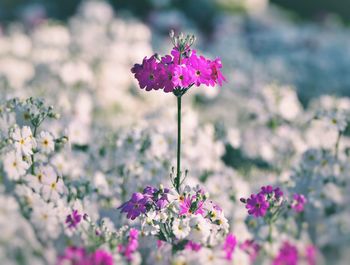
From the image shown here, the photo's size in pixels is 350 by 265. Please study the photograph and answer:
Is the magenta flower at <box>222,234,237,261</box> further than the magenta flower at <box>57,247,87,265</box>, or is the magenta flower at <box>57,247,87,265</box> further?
the magenta flower at <box>222,234,237,261</box>

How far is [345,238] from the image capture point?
508 cm

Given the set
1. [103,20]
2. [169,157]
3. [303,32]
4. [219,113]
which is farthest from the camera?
[303,32]

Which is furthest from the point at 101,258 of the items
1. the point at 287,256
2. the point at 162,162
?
the point at 162,162

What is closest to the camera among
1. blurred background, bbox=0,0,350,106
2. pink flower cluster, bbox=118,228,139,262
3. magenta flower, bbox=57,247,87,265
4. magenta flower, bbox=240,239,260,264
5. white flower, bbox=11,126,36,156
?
magenta flower, bbox=57,247,87,265

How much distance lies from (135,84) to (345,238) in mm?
5751

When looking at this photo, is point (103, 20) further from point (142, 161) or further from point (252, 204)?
point (252, 204)

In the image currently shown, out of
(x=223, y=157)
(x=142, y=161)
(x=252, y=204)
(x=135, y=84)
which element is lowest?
(x=252, y=204)

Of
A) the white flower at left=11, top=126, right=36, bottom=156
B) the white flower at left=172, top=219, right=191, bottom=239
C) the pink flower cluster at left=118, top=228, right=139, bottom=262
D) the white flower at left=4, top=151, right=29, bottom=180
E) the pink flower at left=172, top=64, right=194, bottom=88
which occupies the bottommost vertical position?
the pink flower cluster at left=118, top=228, right=139, bottom=262

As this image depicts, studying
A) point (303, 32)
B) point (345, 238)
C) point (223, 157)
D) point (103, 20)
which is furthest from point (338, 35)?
point (345, 238)

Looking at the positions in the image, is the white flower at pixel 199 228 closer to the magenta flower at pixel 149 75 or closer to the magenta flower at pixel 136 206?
the magenta flower at pixel 136 206

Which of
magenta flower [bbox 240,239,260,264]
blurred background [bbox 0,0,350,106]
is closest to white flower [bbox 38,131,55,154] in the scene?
magenta flower [bbox 240,239,260,264]

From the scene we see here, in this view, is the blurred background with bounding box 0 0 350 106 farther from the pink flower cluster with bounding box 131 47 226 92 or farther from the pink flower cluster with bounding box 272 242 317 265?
the pink flower cluster with bounding box 131 47 226 92

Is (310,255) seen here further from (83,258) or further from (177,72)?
(83,258)

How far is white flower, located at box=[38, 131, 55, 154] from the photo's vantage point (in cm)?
472
